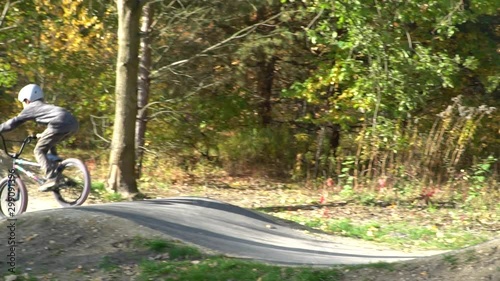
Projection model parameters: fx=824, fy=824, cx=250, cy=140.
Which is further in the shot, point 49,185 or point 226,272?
point 49,185

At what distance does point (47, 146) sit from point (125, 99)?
288 cm

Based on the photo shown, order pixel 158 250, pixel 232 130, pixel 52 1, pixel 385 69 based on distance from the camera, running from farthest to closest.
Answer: pixel 232 130, pixel 52 1, pixel 385 69, pixel 158 250

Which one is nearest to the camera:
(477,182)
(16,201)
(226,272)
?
(226,272)

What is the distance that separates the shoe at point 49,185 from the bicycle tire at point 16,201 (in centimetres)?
32

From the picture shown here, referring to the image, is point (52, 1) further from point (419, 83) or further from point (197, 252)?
point (197, 252)

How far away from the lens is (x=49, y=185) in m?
10.6

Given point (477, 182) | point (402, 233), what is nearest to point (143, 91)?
point (477, 182)

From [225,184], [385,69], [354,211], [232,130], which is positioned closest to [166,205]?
[354,211]

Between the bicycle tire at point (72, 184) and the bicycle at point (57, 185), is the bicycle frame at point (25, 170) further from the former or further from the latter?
the bicycle tire at point (72, 184)

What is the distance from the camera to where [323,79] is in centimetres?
1923

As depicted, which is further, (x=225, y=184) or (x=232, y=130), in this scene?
(x=232, y=130)

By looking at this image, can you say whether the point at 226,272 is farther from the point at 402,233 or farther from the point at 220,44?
the point at 220,44

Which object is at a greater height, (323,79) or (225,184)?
(323,79)

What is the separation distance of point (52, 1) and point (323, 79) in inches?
255
